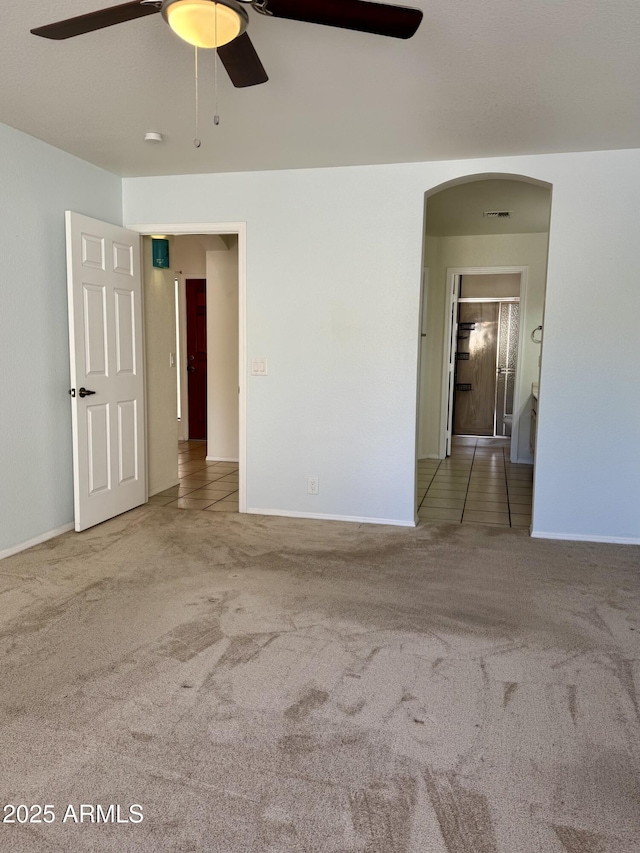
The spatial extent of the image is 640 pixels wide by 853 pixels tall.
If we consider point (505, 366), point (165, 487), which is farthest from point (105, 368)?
point (505, 366)

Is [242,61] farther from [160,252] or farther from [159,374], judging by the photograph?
[159,374]

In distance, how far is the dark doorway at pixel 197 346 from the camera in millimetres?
7672

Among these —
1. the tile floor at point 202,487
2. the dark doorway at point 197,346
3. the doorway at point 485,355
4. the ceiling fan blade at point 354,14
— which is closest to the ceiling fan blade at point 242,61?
the ceiling fan blade at point 354,14

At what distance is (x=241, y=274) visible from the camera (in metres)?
4.24

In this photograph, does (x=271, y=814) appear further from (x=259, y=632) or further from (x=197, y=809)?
(x=259, y=632)

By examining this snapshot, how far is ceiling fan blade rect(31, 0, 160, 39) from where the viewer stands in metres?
1.73

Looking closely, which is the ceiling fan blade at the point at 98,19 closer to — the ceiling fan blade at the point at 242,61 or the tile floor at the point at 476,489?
the ceiling fan blade at the point at 242,61

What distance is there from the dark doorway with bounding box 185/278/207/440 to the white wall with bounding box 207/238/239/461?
1.30 meters

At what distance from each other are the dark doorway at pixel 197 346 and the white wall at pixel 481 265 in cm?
285

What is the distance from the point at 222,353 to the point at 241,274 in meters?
2.21

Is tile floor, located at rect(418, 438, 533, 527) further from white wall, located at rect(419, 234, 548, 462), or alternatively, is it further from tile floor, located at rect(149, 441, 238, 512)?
tile floor, located at rect(149, 441, 238, 512)

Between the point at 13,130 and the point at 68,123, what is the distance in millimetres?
343

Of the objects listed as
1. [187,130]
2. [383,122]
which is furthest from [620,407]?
[187,130]

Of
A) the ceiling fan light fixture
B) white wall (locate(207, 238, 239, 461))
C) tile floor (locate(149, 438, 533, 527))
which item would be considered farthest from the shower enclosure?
the ceiling fan light fixture
